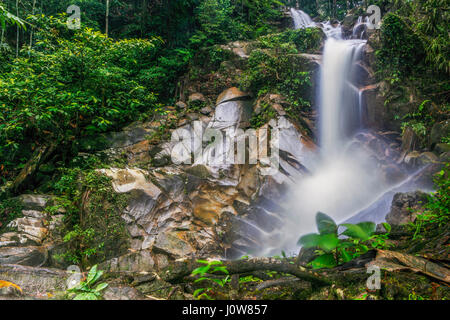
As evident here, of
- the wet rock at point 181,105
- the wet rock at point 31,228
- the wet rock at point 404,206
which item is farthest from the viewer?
the wet rock at point 181,105

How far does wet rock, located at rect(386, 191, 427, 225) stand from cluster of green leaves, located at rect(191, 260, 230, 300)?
155 inches

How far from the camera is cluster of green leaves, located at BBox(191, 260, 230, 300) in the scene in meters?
2.37

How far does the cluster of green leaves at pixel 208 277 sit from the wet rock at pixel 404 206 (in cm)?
395

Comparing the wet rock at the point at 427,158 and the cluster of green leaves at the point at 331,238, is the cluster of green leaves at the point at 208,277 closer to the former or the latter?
the cluster of green leaves at the point at 331,238

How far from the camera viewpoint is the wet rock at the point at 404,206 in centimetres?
466

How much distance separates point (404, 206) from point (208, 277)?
434 centimetres

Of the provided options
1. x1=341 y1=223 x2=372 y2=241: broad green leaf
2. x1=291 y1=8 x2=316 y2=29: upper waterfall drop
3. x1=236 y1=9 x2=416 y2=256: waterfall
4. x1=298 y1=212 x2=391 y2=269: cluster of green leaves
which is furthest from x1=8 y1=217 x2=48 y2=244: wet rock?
x1=291 y1=8 x2=316 y2=29: upper waterfall drop

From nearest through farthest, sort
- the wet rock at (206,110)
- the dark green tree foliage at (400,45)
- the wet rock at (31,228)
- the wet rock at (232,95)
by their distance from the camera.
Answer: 1. the wet rock at (31,228)
2. the dark green tree foliage at (400,45)
3. the wet rock at (232,95)
4. the wet rock at (206,110)

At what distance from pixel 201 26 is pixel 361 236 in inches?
430

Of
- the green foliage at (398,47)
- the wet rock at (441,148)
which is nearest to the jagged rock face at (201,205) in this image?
the wet rock at (441,148)

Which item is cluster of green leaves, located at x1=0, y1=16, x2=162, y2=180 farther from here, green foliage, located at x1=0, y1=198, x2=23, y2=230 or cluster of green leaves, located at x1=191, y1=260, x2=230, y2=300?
cluster of green leaves, located at x1=191, y1=260, x2=230, y2=300

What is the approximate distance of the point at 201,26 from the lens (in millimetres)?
10742
